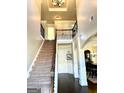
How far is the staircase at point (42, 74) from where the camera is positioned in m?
6.93

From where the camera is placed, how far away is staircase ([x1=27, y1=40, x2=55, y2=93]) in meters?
6.93

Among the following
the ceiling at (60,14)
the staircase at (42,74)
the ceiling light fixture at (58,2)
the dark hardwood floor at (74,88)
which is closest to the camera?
the staircase at (42,74)

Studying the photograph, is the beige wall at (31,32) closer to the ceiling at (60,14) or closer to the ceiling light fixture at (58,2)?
the ceiling light fixture at (58,2)

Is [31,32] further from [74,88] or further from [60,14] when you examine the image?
[60,14]

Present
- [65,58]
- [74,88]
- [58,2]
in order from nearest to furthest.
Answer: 1. [74,88]
2. [58,2]
3. [65,58]

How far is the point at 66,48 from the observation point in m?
16.3

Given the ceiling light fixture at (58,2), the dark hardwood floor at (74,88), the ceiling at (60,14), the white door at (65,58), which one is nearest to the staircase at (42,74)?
the dark hardwood floor at (74,88)

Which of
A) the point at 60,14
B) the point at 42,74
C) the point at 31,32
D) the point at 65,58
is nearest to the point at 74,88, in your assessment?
the point at 42,74

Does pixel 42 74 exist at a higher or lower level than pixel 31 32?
lower

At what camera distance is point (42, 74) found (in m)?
8.31

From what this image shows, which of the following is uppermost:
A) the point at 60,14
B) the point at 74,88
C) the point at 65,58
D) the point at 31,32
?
the point at 60,14

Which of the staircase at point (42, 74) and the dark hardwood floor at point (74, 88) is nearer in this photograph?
the staircase at point (42, 74)
